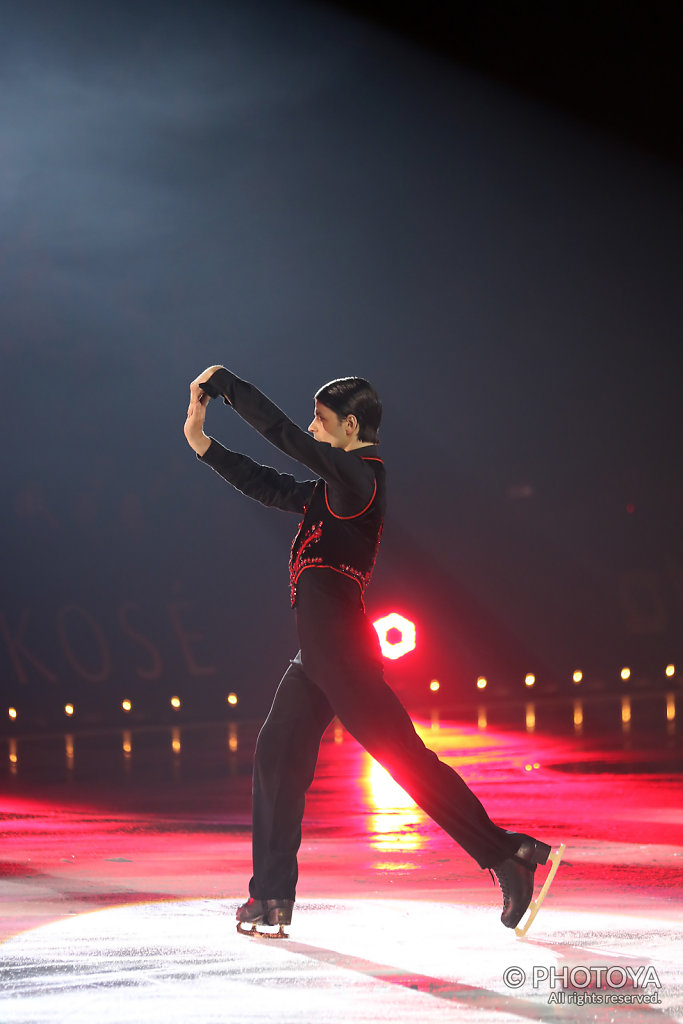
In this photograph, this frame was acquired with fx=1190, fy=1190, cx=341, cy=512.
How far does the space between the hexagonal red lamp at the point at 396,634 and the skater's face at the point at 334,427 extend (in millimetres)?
10407

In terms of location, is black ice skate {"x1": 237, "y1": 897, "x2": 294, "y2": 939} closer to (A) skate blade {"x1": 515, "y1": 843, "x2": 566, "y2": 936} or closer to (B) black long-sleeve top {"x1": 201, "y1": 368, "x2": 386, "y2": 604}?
(A) skate blade {"x1": 515, "y1": 843, "x2": 566, "y2": 936}

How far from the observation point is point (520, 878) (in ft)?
9.37

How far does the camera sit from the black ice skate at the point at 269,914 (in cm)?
292

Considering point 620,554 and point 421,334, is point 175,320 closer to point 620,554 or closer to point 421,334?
point 421,334

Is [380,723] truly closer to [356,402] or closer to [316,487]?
[316,487]

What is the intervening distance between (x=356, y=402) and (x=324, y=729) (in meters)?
0.86

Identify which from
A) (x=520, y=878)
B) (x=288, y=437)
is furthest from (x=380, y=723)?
(x=288, y=437)

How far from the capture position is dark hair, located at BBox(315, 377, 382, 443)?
3139 millimetres

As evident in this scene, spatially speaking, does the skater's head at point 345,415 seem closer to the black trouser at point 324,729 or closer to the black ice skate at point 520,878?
the black trouser at point 324,729

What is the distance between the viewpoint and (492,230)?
14164mm

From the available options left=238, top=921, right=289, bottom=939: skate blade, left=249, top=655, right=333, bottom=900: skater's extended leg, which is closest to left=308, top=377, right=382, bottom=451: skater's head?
left=249, top=655, right=333, bottom=900: skater's extended leg

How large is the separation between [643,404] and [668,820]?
10.5 m

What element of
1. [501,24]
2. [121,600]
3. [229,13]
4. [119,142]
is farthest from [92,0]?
[121,600]

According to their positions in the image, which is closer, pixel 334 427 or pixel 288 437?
pixel 288 437
